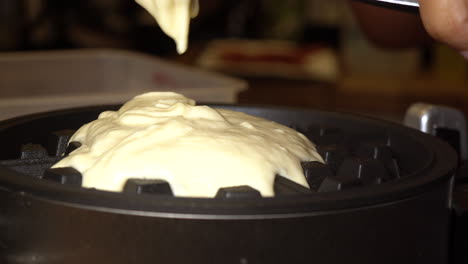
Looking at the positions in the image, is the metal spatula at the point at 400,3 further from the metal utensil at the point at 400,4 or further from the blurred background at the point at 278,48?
the blurred background at the point at 278,48

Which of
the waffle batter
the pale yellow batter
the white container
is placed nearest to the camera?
the waffle batter

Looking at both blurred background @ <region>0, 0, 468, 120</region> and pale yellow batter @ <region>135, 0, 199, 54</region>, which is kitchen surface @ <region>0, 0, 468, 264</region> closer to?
pale yellow batter @ <region>135, 0, 199, 54</region>

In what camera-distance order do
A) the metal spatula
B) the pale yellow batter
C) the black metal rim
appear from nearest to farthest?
the black metal rim, the metal spatula, the pale yellow batter

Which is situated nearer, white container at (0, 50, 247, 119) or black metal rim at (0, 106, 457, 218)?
black metal rim at (0, 106, 457, 218)

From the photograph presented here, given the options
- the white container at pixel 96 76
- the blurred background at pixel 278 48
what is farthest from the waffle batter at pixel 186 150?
the blurred background at pixel 278 48

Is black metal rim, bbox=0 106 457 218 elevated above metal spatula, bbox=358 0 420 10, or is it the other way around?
metal spatula, bbox=358 0 420 10

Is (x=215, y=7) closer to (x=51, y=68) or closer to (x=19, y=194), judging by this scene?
(x=51, y=68)

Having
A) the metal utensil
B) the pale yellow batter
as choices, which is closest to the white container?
the pale yellow batter
